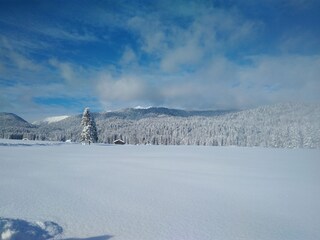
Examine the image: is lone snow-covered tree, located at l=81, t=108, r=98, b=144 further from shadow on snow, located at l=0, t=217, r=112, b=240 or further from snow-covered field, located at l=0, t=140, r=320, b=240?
shadow on snow, located at l=0, t=217, r=112, b=240

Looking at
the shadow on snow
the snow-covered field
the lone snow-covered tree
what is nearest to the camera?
the shadow on snow

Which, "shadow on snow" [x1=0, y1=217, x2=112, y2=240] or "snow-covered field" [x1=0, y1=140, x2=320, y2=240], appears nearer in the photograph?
"shadow on snow" [x1=0, y1=217, x2=112, y2=240]

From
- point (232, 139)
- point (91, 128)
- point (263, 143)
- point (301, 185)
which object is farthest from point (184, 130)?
point (301, 185)

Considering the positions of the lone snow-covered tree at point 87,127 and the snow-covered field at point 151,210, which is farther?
the lone snow-covered tree at point 87,127

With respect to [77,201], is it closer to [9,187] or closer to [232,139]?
[9,187]

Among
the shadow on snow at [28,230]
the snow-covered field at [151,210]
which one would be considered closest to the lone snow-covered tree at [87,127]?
the snow-covered field at [151,210]

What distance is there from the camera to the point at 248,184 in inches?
590

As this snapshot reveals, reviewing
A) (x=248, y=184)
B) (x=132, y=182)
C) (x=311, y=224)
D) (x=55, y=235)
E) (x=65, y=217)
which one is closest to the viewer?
(x=55, y=235)

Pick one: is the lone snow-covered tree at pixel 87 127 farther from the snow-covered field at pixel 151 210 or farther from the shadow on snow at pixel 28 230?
the shadow on snow at pixel 28 230

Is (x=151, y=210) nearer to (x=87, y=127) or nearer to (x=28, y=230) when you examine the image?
(x=28, y=230)

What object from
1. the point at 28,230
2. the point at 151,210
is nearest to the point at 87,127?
the point at 151,210

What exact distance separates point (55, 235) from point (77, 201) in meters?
3.13

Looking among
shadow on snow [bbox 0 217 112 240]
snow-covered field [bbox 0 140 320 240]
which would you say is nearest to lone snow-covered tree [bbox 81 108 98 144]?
snow-covered field [bbox 0 140 320 240]

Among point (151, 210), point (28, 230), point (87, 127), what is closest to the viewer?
point (28, 230)
